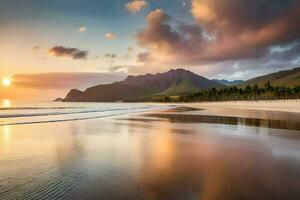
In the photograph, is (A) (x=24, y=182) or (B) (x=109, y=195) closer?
(B) (x=109, y=195)

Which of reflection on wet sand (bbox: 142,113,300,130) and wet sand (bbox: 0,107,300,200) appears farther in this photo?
reflection on wet sand (bbox: 142,113,300,130)

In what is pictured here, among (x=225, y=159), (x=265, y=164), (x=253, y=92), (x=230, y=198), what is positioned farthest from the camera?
(x=253, y=92)

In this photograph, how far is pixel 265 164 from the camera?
10852mm

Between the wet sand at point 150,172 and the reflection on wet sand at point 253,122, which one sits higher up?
the wet sand at point 150,172

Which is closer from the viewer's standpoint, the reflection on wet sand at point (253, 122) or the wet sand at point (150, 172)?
the wet sand at point (150, 172)

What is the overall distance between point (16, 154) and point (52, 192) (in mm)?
6987

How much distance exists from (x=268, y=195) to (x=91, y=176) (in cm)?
543

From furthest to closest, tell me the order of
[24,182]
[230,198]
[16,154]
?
1. [16,154]
2. [24,182]
3. [230,198]

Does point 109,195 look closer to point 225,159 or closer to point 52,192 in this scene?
point 52,192

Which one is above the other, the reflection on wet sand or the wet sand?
the wet sand

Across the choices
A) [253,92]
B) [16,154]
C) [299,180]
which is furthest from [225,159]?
[253,92]

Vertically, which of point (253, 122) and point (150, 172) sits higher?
point (150, 172)

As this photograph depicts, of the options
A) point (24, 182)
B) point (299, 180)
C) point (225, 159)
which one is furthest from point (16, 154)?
point (299, 180)

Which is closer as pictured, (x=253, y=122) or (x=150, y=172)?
(x=150, y=172)
